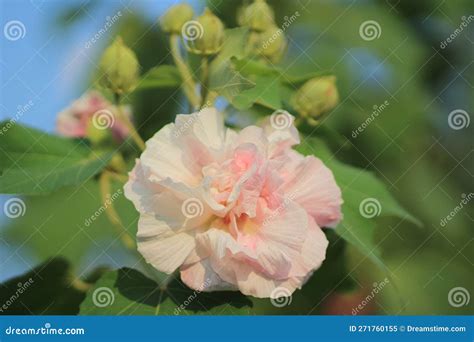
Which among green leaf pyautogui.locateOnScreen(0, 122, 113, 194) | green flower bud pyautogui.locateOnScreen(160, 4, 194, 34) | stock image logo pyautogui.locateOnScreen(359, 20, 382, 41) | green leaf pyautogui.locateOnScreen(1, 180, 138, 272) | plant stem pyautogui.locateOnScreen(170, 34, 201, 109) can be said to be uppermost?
stock image logo pyautogui.locateOnScreen(359, 20, 382, 41)

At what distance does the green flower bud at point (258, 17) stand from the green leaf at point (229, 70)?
24 mm

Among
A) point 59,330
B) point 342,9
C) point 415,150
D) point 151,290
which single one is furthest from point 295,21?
point 59,330

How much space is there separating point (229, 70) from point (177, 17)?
5.1 inches

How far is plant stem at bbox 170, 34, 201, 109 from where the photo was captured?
1103 mm

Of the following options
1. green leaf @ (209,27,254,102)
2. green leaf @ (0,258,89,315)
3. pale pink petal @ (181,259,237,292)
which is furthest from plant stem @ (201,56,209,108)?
green leaf @ (0,258,89,315)

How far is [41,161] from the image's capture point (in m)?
1.11

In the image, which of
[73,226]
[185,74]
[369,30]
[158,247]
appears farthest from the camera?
[369,30]

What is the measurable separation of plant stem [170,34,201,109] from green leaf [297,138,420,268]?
18 centimetres

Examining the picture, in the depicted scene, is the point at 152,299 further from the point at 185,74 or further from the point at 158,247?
the point at 185,74

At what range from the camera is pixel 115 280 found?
3.54 feet

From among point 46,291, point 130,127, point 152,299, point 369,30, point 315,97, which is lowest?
point 46,291

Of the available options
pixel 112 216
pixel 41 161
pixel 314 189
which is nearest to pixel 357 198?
pixel 314 189

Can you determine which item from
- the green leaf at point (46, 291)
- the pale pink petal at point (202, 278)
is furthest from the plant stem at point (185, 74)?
the green leaf at point (46, 291)

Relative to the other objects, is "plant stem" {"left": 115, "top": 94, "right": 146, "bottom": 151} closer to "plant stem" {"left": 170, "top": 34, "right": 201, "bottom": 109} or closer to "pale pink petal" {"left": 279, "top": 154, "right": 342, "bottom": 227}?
"plant stem" {"left": 170, "top": 34, "right": 201, "bottom": 109}
